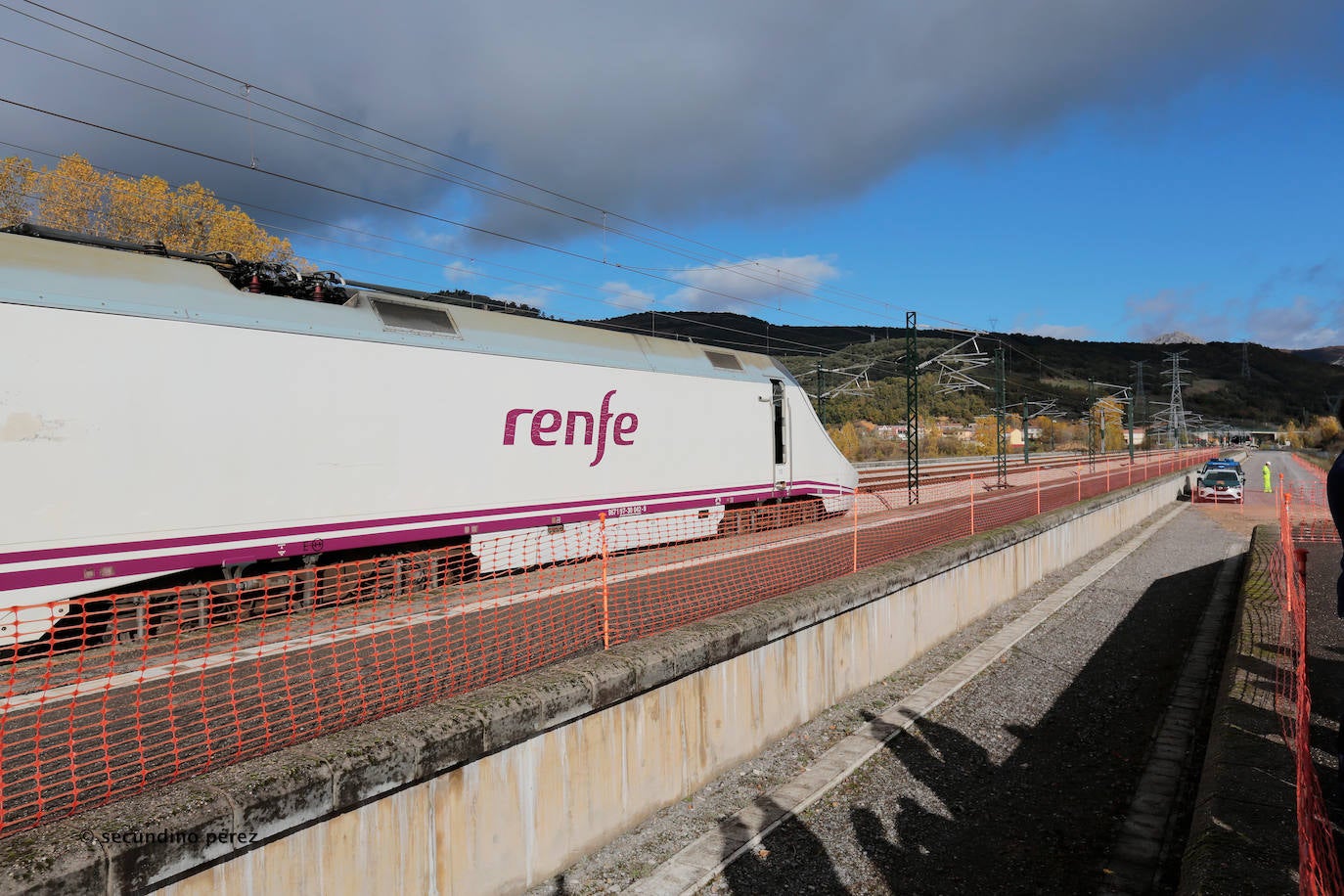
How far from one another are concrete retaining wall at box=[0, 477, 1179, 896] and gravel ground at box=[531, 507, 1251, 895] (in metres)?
0.32

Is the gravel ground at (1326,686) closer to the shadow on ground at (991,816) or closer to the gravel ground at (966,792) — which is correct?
the shadow on ground at (991,816)

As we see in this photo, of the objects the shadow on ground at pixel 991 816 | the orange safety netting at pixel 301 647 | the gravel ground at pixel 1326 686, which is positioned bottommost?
the shadow on ground at pixel 991 816

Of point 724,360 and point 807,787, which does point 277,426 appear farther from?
point 724,360

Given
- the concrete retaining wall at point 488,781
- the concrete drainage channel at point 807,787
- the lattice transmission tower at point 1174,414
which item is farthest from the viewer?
the lattice transmission tower at point 1174,414

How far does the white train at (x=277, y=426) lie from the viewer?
734cm

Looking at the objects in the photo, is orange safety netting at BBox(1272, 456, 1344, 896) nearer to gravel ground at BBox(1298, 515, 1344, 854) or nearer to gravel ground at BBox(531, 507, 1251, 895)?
gravel ground at BBox(1298, 515, 1344, 854)

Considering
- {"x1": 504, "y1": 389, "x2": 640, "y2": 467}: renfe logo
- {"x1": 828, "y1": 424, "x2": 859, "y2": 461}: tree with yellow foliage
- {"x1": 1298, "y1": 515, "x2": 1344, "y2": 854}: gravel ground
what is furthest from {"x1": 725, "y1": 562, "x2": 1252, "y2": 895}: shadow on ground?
{"x1": 828, "y1": 424, "x2": 859, "y2": 461}: tree with yellow foliage

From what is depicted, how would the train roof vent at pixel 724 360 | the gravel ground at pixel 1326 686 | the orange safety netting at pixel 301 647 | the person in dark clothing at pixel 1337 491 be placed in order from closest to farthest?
1. the person in dark clothing at pixel 1337 491
2. the orange safety netting at pixel 301 647
3. the gravel ground at pixel 1326 686
4. the train roof vent at pixel 724 360

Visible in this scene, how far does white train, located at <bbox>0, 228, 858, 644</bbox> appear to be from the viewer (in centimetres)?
734

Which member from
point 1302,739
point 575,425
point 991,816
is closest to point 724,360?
point 575,425

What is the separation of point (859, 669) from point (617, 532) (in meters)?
5.28

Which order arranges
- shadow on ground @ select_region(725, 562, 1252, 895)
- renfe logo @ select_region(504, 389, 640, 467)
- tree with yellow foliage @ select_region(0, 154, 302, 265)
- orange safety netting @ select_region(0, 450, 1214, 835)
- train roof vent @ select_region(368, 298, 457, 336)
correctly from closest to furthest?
1. orange safety netting @ select_region(0, 450, 1214, 835)
2. shadow on ground @ select_region(725, 562, 1252, 895)
3. train roof vent @ select_region(368, 298, 457, 336)
4. renfe logo @ select_region(504, 389, 640, 467)
5. tree with yellow foliage @ select_region(0, 154, 302, 265)

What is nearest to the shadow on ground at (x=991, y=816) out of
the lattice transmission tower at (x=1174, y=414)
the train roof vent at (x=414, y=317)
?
the train roof vent at (x=414, y=317)

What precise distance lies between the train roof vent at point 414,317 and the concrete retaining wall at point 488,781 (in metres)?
6.28
